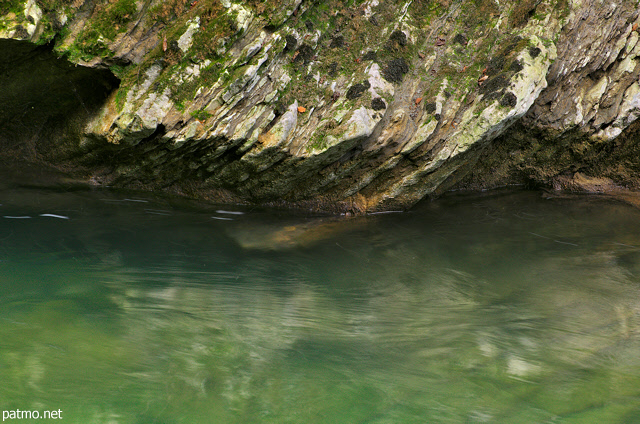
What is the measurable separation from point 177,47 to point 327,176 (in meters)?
3.33

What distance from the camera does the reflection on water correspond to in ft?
13.5

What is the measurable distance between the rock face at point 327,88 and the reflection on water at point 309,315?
2.58 feet

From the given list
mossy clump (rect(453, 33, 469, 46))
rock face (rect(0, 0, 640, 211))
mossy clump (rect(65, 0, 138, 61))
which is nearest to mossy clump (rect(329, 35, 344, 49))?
rock face (rect(0, 0, 640, 211))

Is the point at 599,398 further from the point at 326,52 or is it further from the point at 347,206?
the point at 326,52

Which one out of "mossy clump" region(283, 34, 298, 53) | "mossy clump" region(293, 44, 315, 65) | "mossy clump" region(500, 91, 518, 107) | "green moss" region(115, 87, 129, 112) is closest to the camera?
"green moss" region(115, 87, 129, 112)

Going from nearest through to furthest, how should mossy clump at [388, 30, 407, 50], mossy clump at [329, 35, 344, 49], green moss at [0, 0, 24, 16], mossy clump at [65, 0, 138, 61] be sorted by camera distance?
green moss at [0, 0, 24, 16] → mossy clump at [65, 0, 138, 61] → mossy clump at [329, 35, 344, 49] → mossy clump at [388, 30, 407, 50]

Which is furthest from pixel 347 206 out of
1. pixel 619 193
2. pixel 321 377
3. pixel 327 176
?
pixel 619 193

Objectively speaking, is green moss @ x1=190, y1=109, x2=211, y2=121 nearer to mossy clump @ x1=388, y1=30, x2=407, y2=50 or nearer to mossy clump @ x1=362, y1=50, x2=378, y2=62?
mossy clump @ x1=362, y1=50, x2=378, y2=62

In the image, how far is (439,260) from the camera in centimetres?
769

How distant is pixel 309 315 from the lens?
5.71 meters

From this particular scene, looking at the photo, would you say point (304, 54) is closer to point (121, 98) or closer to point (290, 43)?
point (290, 43)

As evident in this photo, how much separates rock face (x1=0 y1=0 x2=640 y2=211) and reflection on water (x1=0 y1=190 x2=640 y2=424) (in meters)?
0.79

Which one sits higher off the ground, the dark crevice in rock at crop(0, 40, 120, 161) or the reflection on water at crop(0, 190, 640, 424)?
the dark crevice in rock at crop(0, 40, 120, 161)

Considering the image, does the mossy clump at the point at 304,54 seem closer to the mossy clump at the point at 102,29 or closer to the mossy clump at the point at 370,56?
the mossy clump at the point at 370,56
